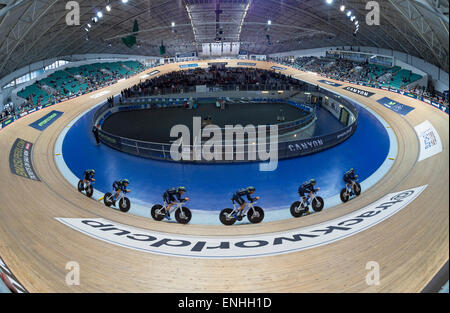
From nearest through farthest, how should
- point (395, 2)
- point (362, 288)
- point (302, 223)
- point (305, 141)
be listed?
point (362, 288), point (302, 223), point (305, 141), point (395, 2)

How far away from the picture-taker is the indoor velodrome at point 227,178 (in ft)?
13.4

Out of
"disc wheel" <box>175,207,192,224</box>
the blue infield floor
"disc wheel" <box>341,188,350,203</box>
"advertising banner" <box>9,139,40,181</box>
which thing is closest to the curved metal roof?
"disc wheel" <box>341,188,350,203</box>

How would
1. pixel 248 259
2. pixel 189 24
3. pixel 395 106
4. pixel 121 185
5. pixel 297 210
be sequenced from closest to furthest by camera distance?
1. pixel 248 259
2. pixel 297 210
3. pixel 121 185
4. pixel 395 106
5. pixel 189 24

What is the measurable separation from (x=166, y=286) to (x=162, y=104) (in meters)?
23.2

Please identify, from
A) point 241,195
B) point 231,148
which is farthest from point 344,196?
point 231,148

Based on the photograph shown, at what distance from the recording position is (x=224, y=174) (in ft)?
35.3

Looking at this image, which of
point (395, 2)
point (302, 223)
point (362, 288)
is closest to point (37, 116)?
point (302, 223)

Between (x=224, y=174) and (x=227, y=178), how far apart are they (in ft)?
1.39

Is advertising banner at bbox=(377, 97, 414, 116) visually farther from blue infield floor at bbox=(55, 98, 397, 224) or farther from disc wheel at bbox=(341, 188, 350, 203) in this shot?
disc wheel at bbox=(341, 188, 350, 203)

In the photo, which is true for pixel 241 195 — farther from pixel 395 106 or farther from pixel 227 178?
pixel 395 106

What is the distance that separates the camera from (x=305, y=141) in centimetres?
1238

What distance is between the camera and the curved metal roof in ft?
51.9

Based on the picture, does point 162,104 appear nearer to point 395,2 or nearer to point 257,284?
point 395,2

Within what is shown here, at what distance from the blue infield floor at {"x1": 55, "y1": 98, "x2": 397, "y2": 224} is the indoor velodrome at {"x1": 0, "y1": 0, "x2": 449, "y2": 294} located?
87 mm
